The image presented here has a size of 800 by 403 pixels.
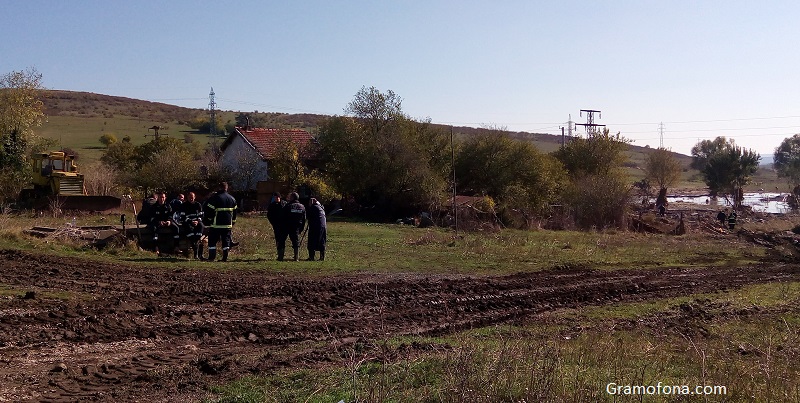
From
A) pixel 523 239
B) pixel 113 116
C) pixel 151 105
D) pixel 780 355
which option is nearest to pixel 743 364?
pixel 780 355

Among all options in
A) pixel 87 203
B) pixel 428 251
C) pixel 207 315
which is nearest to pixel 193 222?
pixel 207 315

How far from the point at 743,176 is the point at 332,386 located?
301 ft

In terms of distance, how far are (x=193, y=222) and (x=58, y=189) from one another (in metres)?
21.2

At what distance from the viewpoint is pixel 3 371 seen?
8273mm

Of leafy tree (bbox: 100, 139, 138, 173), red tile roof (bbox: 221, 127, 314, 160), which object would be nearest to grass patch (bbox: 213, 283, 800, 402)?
red tile roof (bbox: 221, 127, 314, 160)

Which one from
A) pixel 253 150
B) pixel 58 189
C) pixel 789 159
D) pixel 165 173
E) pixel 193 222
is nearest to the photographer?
pixel 193 222

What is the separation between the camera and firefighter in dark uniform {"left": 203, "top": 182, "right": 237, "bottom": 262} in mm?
19031

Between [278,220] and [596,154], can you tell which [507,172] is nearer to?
[596,154]

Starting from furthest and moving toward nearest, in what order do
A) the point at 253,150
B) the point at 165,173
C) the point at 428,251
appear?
the point at 253,150 < the point at 165,173 < the point at 428,251

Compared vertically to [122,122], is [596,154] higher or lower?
lower

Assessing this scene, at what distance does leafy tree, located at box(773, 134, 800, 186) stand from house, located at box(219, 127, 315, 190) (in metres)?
70.7

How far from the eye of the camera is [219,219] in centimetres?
1909

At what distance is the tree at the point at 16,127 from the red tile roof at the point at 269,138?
1466cm

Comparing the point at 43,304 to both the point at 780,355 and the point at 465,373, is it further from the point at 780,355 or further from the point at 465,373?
the point at 780,355
